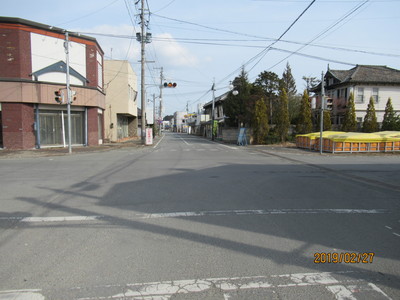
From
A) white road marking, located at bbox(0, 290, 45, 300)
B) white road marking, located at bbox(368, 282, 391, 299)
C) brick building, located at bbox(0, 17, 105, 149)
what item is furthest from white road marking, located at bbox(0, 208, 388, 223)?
brick building, located at bbox(0, 17, 105, 149)

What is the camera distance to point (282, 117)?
105ft

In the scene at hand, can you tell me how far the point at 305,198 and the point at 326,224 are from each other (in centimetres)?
212

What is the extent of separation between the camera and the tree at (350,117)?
1323 inches

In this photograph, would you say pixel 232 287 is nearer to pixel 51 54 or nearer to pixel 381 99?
pixel 51 54

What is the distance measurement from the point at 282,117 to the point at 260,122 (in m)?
2.33

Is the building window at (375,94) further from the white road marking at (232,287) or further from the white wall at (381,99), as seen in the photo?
the white road marking at (232,287)

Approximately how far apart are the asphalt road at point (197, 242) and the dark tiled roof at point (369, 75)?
3212 cm

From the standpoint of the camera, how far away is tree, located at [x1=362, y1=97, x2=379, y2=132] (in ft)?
109

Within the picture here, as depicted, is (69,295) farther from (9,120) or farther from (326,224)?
(9,120)

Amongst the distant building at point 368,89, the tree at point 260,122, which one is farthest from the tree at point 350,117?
the tree at point 260,122

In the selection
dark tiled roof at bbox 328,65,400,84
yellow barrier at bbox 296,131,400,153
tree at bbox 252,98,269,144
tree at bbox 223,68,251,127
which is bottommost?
yellow barrier at bbox 296,131,400,153

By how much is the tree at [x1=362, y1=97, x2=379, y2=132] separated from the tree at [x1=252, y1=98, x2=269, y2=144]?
11.0 m

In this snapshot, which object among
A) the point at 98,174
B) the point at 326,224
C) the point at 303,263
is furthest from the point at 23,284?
the point at 98,174

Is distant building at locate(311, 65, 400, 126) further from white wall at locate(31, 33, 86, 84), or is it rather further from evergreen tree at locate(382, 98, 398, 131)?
white wall at locate(31, 33, 86, 84)
